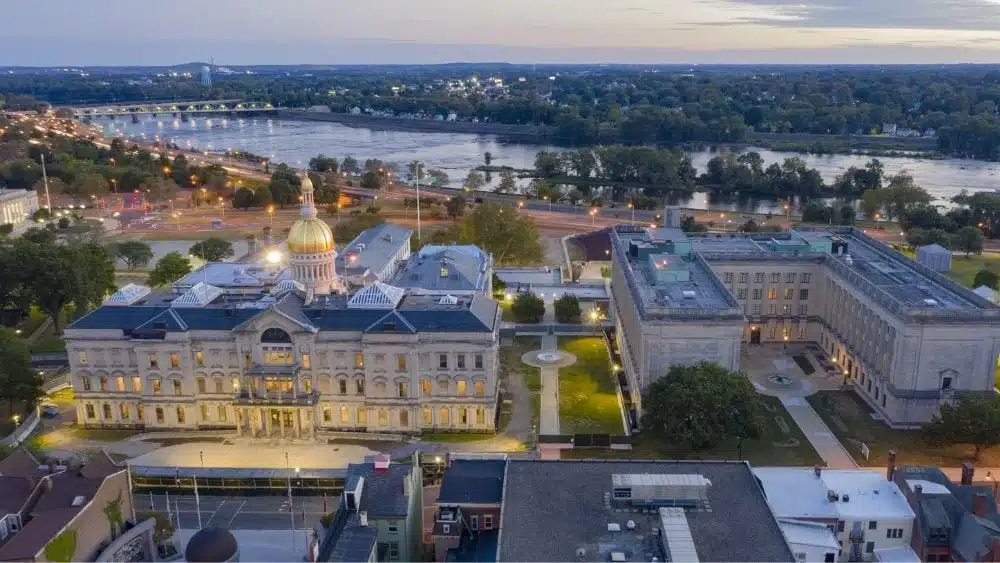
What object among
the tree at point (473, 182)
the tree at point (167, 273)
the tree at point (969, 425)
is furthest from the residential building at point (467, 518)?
the tree at point (473, 182)

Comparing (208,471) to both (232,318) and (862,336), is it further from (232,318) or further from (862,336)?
(862,336)

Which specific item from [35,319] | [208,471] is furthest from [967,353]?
[35,319]

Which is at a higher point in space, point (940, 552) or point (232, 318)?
point (232, 318)

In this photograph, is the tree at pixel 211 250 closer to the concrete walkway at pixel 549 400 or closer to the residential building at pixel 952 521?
A: the concrete walkway at pixel 549 400

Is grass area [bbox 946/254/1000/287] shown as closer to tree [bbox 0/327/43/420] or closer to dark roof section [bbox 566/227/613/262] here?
dark roof section [bbox 566/227/613/262]

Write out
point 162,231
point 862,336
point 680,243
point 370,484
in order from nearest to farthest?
point 370,484, point 862,336, point 680,243, point 162,231

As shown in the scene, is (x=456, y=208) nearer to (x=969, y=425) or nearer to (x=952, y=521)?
(x=969, y=425)

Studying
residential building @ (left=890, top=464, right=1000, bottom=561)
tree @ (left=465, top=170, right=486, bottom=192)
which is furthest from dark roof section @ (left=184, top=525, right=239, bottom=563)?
tree @ (left=465, top=170, right=486, bottom=192)
